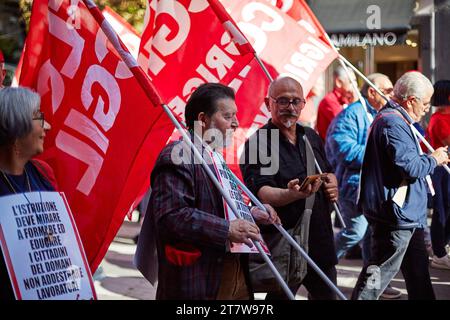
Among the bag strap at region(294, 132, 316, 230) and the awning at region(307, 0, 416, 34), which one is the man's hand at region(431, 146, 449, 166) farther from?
the awning at region(307, 0, 416, 34)

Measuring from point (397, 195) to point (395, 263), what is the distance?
18.5 inches

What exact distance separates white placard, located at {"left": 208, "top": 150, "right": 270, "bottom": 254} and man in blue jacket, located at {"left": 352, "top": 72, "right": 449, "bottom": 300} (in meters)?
1.57

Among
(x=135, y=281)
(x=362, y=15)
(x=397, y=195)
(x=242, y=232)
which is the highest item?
(x=362, y=15)

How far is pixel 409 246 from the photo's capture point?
5.56 metres

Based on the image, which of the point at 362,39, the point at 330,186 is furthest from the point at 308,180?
the point at 362,39

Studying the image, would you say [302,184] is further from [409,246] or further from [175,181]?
[409,246]

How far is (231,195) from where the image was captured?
3980mm

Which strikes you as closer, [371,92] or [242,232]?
[242,232]

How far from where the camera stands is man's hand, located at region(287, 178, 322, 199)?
4.46 meters

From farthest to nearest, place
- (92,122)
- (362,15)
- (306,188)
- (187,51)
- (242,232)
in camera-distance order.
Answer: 1. (362,15)
2. (187,51)
3. (306,188)
4. (92,122)
5. (242,232)

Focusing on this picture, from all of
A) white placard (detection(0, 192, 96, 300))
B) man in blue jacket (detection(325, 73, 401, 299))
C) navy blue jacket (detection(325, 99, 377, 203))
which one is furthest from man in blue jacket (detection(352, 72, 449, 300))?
white placard (detection(0, 192, 96, 300))

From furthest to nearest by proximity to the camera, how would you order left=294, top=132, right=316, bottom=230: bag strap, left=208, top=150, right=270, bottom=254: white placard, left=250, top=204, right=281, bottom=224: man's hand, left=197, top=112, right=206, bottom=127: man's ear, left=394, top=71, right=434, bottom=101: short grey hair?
left=394, top=71, right=434, bottom=101: short grey hair
left=294, top=132, right=316, bottom=230: bag strap
left=250, top=204, right=281, bottom=224: man's hand
left=197, top=112, right=206, bottom=127: man's ear
left=208, top=150, right=270, bottom=254: white placard

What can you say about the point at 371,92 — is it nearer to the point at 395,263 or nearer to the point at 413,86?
the point at 413,86

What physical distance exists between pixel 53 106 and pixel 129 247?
5536 mm
